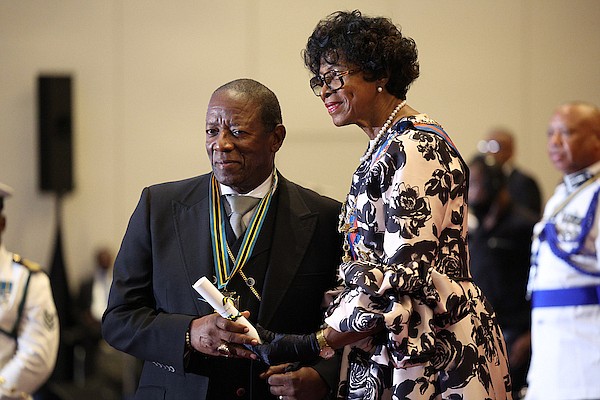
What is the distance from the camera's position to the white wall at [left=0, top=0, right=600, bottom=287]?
376 inches

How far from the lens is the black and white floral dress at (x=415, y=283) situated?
102 inches

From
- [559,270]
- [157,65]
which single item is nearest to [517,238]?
[559,270]

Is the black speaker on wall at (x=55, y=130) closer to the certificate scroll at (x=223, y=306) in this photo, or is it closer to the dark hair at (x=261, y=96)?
the dark hair at (x=261, y=96)

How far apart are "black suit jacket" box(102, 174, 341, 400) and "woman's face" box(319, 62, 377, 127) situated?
429mm

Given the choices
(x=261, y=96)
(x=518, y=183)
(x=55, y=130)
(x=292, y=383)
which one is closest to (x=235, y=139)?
(x=261, y=96)

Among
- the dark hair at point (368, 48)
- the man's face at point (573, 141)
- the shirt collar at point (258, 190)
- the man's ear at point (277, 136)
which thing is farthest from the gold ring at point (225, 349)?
the man's face at point (573, 141)

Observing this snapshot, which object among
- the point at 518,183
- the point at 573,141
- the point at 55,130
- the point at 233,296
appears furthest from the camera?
the point at 55,130

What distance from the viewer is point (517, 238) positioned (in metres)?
6.42

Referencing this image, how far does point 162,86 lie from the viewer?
385 inches

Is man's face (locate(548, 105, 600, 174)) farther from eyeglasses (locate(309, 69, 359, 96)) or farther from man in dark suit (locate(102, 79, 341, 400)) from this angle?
eyeglasses (locate(309, 69, 359, 96))

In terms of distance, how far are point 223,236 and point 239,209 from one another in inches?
3.8

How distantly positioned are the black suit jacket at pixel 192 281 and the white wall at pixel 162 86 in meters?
6.60

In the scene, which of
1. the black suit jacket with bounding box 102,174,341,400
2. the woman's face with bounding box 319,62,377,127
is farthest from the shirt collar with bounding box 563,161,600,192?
the woman's face with bounding box 319,62,377,127

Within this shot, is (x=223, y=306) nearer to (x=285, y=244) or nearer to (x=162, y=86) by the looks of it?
(x=285, y=244)
